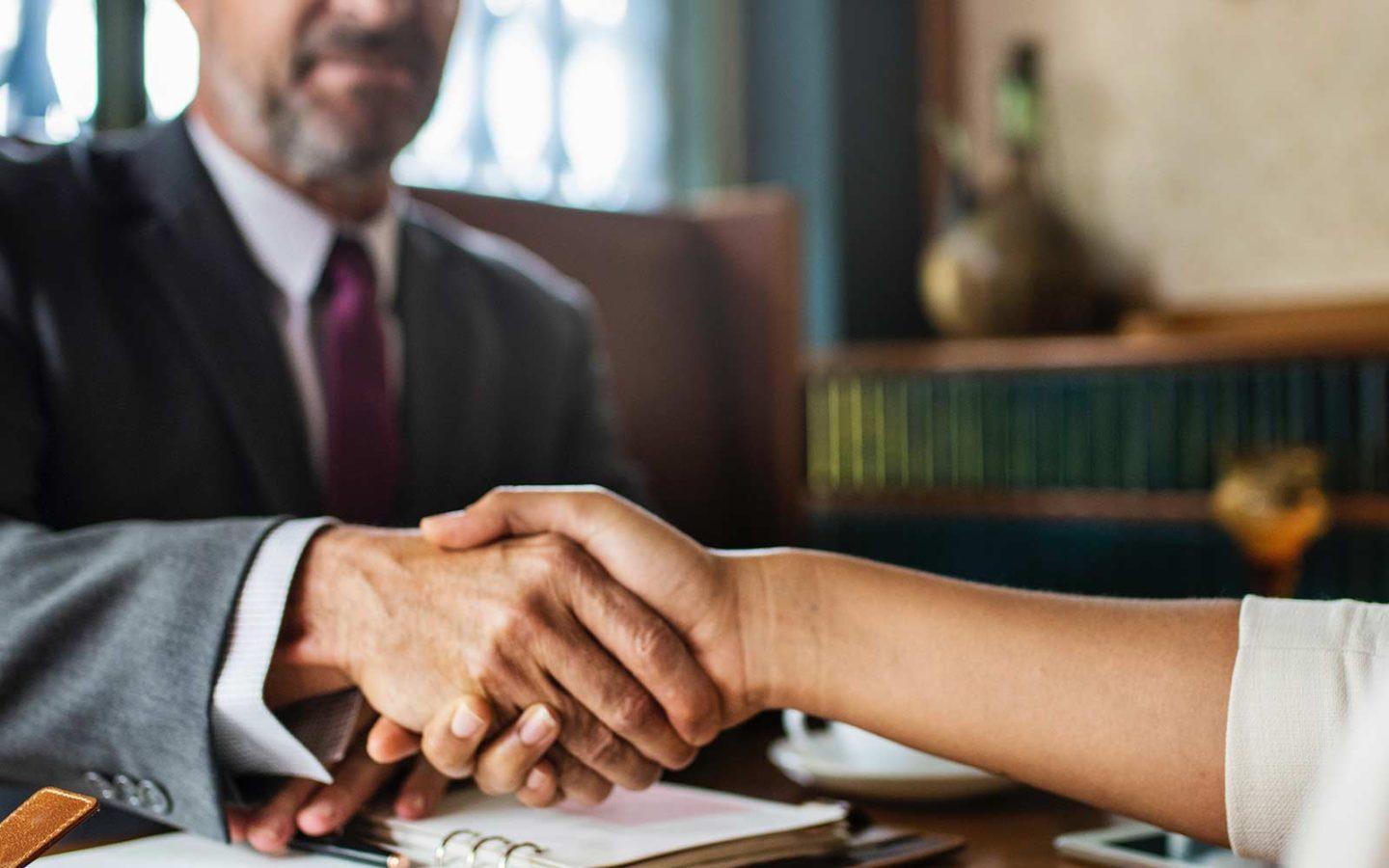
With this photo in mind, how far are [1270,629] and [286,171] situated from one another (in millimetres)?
1084

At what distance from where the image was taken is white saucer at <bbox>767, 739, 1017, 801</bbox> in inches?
37.1

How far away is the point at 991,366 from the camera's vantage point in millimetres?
2881

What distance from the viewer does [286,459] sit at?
135 cm

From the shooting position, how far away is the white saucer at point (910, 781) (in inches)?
37.1

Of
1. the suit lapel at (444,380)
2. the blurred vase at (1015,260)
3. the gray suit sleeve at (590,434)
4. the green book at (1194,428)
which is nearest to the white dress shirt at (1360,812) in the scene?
the suit lapel at (444,380)

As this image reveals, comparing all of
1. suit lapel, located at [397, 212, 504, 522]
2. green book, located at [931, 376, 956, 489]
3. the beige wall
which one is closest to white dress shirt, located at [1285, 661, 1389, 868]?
suit lapel, located at [397, 212, 504, 522]

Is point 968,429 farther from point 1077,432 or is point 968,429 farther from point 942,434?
point 1077,432

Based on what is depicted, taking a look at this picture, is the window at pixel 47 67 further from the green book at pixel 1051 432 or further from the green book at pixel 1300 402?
the green book at pixel 1300 402

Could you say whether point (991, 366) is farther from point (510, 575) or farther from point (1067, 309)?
point (510, 575)

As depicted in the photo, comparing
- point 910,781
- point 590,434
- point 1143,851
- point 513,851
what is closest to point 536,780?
point 513,851

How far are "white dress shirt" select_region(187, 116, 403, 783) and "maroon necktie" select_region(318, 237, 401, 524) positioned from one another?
1cm

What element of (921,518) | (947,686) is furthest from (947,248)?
(947,686)

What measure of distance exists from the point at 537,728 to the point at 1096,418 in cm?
210

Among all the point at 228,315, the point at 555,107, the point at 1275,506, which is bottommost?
the point at 1275,506
